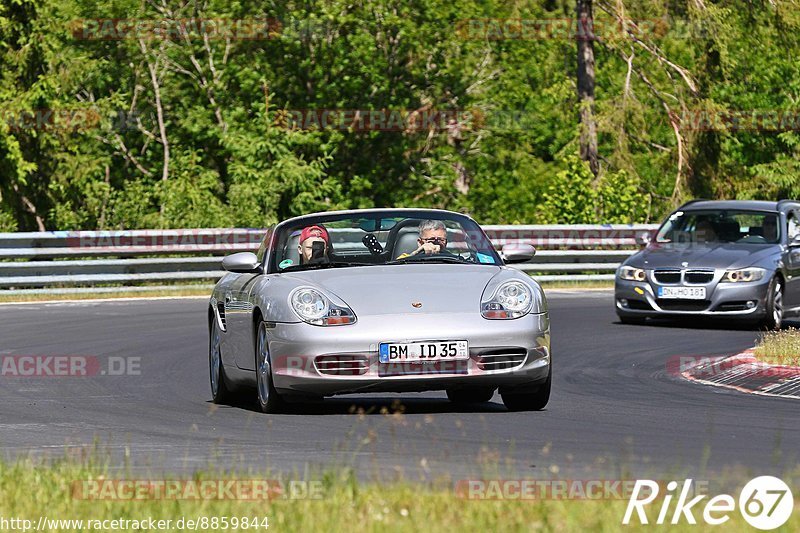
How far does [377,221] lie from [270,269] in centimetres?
84

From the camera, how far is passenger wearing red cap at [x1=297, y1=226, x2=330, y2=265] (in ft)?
39.1

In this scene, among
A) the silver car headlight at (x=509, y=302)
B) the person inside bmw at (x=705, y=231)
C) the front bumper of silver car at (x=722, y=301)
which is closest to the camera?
the silver car headlight at (x=509, y=302)

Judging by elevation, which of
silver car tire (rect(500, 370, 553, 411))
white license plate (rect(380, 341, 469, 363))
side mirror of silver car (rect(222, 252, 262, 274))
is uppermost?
side mirror of silver car (rect(222, 252, 262, 274))

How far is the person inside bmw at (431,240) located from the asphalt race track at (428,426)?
1067 mm

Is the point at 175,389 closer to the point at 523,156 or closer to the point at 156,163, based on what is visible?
the point at 156,163

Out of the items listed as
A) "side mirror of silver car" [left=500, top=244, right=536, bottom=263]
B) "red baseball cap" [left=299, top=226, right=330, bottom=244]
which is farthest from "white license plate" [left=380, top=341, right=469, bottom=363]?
"side mirror of silver car" [left=500, top=244, right=536, bottom=263]

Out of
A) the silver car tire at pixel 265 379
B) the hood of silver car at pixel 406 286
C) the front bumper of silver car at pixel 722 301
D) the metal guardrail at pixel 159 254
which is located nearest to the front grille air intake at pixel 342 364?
the hood of silver car at pixel 406 286

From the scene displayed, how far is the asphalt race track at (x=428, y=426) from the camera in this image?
28.2 feet

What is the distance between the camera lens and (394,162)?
40.2 m

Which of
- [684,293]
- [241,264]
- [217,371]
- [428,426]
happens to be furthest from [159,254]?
[428,426]

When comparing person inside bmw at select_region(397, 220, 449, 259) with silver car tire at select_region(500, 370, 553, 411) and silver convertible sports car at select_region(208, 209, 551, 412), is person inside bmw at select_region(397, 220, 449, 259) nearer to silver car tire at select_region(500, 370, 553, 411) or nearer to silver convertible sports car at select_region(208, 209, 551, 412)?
silver convertible sports car at select_region(208, 209, 551, 412)

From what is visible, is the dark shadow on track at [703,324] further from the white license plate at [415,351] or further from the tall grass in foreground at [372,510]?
the tall grass in foreground at [372,510]

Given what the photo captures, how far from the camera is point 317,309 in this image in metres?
10.9

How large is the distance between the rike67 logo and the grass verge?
23.7ft
